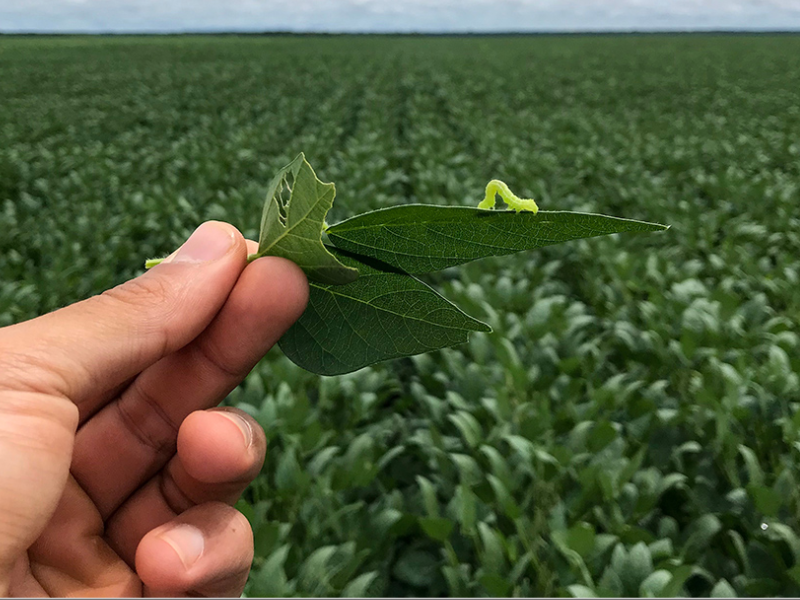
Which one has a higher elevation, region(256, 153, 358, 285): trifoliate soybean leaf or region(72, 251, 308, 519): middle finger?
region(256, 153, 358, 285): trifoliate soybean leaf

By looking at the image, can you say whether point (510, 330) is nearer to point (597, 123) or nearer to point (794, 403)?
point (794, 403)

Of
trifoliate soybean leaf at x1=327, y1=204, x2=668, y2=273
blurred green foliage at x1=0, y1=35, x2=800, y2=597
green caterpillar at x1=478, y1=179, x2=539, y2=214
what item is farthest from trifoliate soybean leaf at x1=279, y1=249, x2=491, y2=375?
blurred green foliage at x1=0, y1=35, x2=800, y2=597

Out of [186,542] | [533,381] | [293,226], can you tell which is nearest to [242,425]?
[186,542]

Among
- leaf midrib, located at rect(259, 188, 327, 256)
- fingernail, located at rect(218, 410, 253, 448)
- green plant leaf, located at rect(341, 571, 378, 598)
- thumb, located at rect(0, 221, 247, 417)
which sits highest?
leaf midrib, located at rect(259, 188, 327, 256)

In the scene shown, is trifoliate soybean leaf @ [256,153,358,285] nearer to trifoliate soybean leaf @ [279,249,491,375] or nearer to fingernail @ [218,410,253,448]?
trifoliate soybean leaf @ [279,249,491,375]

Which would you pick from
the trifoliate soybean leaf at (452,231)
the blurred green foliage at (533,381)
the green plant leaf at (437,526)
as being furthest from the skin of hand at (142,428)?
the green plant leaf at (437,526)

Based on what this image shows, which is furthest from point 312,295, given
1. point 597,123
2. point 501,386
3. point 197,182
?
point 597,123

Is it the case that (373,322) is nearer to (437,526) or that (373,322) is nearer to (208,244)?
(208,244)
